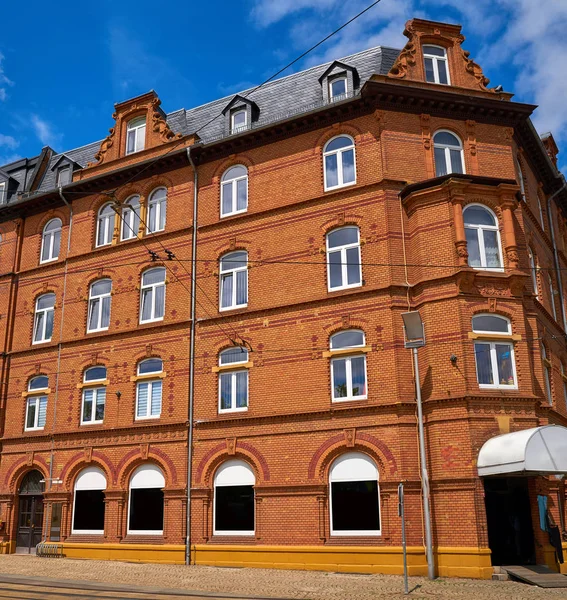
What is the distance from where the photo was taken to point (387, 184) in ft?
68.9

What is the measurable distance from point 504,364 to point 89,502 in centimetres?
1477

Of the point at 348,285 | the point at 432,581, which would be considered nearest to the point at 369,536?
the point at 432,581

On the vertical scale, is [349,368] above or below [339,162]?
below

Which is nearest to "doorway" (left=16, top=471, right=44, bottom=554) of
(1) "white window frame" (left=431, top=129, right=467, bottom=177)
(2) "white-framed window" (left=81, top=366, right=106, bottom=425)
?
(2) "white-framed window" (left=81, top=366, right=106, bottom=425)

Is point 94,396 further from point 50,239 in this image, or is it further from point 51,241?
point 50,239

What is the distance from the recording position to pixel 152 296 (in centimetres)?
2430

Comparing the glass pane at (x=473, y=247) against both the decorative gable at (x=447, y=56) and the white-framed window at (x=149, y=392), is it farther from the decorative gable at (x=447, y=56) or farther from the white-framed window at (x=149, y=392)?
the white-framed window at (x=149, y=392)

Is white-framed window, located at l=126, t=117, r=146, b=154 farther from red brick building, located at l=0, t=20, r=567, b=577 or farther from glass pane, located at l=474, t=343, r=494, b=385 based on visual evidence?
glass pane, located at l=474, t=343, r=494, b=385

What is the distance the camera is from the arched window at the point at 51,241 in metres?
27.5

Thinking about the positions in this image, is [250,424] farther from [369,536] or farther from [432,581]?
[432,581]

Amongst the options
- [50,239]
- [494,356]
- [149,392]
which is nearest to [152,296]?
[149,392]

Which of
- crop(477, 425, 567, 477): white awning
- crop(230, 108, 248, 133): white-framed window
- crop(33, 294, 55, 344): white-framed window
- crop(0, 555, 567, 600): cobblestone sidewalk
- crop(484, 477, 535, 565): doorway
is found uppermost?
crop(230, 108, 248, 133): white-framed window

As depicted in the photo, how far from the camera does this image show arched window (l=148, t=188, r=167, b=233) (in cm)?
2517

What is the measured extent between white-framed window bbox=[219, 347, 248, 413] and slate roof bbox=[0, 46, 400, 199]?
8.76 metres
